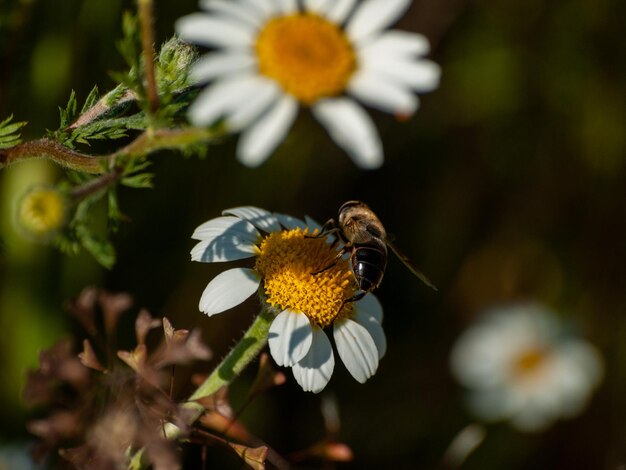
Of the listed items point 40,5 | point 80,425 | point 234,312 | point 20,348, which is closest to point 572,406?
point 234,312

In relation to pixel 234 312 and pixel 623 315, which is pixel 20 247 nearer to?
pixel 234 312

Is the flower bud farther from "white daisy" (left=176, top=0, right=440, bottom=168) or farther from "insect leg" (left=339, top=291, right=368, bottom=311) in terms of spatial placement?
"insect leg" (left=339, top=291, right=368, bottom=311)

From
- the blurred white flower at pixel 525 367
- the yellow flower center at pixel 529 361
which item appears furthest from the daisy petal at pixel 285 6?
the yellow flower center at pixel 529 361

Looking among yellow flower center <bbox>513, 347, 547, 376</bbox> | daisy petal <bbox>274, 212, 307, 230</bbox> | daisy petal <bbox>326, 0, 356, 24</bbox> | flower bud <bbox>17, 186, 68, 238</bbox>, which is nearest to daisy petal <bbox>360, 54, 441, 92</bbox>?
daisy petal <bbox>326, 0, 356, 24</bbox>

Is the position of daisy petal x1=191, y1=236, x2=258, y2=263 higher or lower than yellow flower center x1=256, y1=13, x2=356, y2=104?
lower

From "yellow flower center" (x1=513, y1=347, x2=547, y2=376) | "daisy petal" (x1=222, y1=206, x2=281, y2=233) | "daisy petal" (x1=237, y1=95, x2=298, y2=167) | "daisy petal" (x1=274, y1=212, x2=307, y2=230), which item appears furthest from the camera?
"yellow flower center" (x1=513, y1=347, x2=547, y2=376)

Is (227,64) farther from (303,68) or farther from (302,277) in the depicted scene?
(302,277)

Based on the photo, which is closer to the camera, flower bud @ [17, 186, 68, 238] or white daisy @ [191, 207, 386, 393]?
flower bud @ [17, 186, 68, 238]

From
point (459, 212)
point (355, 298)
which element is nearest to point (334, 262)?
point (355, 298)
